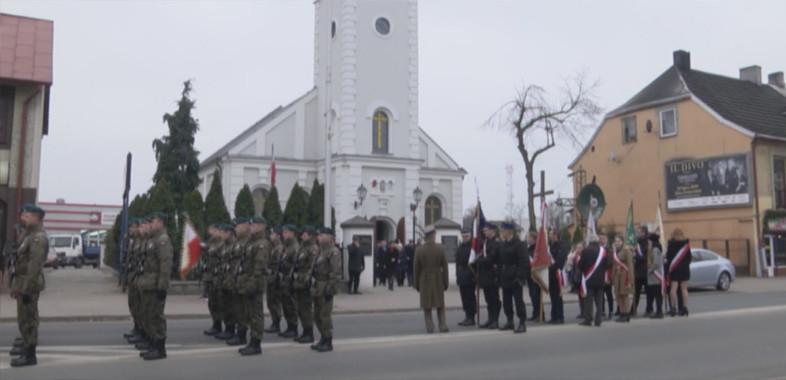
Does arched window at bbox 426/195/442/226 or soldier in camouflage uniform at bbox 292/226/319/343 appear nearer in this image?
soldier in camouflage uniform at bbox 292/226/319/343

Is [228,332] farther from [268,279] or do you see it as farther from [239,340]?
[268,279]

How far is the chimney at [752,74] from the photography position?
4322cm

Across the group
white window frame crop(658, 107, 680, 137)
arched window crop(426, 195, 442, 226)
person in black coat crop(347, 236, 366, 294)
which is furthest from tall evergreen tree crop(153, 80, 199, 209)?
white window frame crop(658, 107, 680, 137)

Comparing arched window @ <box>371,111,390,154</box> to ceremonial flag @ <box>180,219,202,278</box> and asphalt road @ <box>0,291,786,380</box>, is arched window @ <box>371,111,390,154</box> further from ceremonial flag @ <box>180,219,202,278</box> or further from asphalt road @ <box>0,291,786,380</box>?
asphalt road @ <box>0,291,786,380</box>

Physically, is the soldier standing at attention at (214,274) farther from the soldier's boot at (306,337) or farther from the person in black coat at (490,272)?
the person in black coat at (490,272)

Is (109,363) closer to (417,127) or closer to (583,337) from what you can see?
(583,337)

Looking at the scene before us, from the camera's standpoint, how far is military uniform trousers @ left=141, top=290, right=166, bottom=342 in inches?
379

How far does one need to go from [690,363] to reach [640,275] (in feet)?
20.5

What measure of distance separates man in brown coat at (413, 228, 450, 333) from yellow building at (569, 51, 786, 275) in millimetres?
25447

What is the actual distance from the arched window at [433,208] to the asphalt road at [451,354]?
94.5 feet

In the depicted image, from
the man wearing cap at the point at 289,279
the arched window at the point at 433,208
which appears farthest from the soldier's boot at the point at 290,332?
the arched window at the point at 433,208

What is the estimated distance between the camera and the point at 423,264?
13234 mm

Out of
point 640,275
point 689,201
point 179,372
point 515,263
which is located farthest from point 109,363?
point 689,201

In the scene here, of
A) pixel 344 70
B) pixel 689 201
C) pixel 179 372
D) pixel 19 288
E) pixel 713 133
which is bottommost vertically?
pixel 179 372
